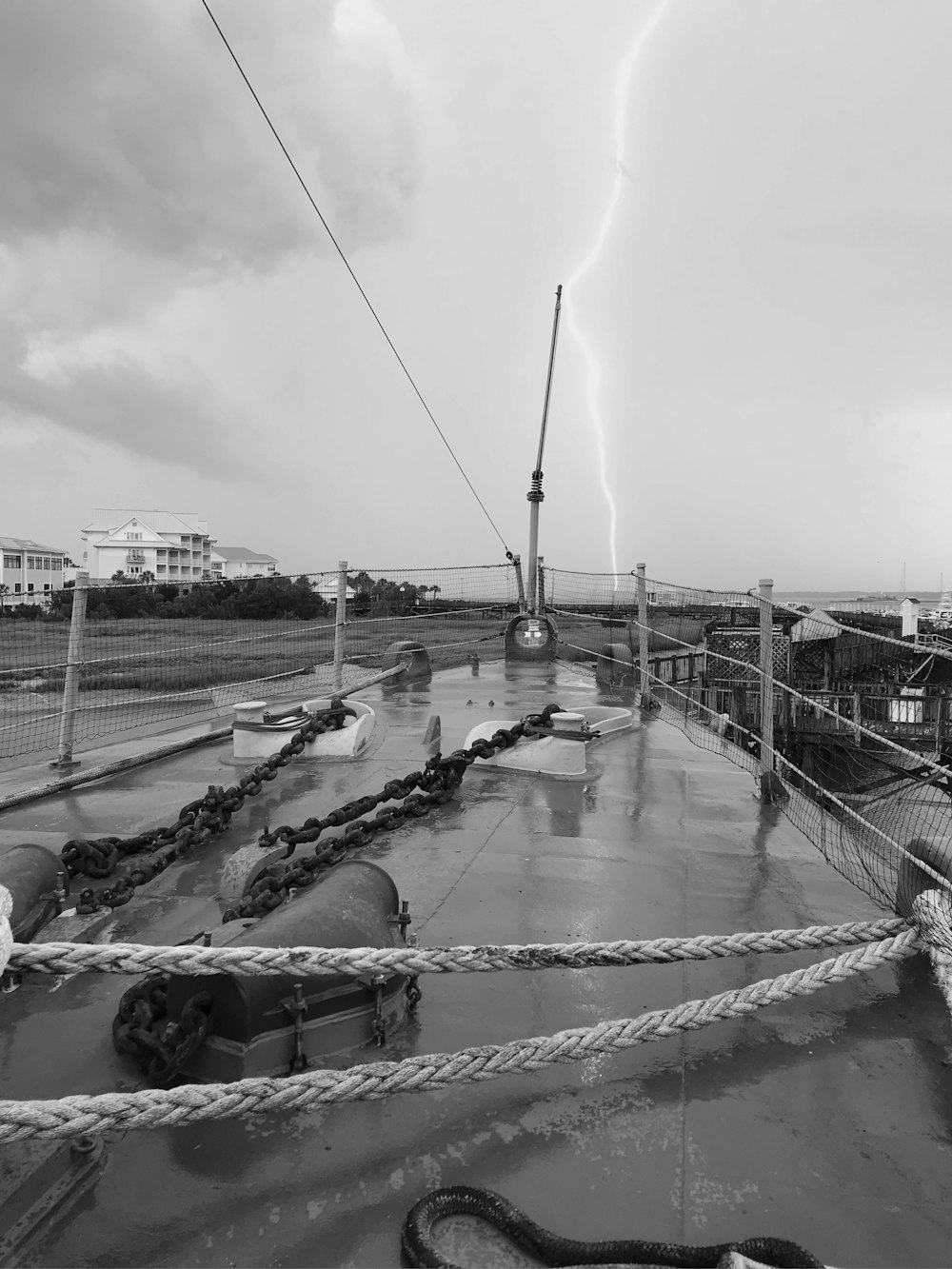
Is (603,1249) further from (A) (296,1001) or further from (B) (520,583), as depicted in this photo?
(B) (520,583)

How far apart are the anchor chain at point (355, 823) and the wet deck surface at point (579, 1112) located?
33 cm

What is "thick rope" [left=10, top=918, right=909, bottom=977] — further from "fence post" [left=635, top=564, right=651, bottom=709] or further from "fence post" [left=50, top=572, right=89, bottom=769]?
"fence post" [left=635, top=564, right=651, bottom=709]

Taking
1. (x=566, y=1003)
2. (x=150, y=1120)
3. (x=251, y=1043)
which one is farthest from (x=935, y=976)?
(x=150, y=1120)

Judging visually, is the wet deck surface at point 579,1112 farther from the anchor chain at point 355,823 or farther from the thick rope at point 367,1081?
the anchor chain at point 355,823

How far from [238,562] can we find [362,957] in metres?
111

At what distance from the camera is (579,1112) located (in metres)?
1.94

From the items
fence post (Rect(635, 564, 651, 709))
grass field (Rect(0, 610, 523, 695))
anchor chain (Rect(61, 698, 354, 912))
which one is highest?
fence post (Rect(635, 564, 651, 709))

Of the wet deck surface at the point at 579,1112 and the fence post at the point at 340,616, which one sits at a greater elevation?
the fence post at the point at 340,616

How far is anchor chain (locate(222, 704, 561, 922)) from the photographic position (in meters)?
2.82

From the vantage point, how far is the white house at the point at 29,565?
73425mm

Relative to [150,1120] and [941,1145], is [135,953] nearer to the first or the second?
[150,1120]

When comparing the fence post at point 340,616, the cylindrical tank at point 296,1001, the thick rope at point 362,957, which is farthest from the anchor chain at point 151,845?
the fence post at point 340,616

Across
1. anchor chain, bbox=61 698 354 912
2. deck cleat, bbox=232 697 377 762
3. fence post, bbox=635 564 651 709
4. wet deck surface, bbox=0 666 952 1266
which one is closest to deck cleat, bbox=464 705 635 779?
deck cleat, bbox=232 697 377 762

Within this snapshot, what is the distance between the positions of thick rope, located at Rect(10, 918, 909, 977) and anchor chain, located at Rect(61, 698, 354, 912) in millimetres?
1118
